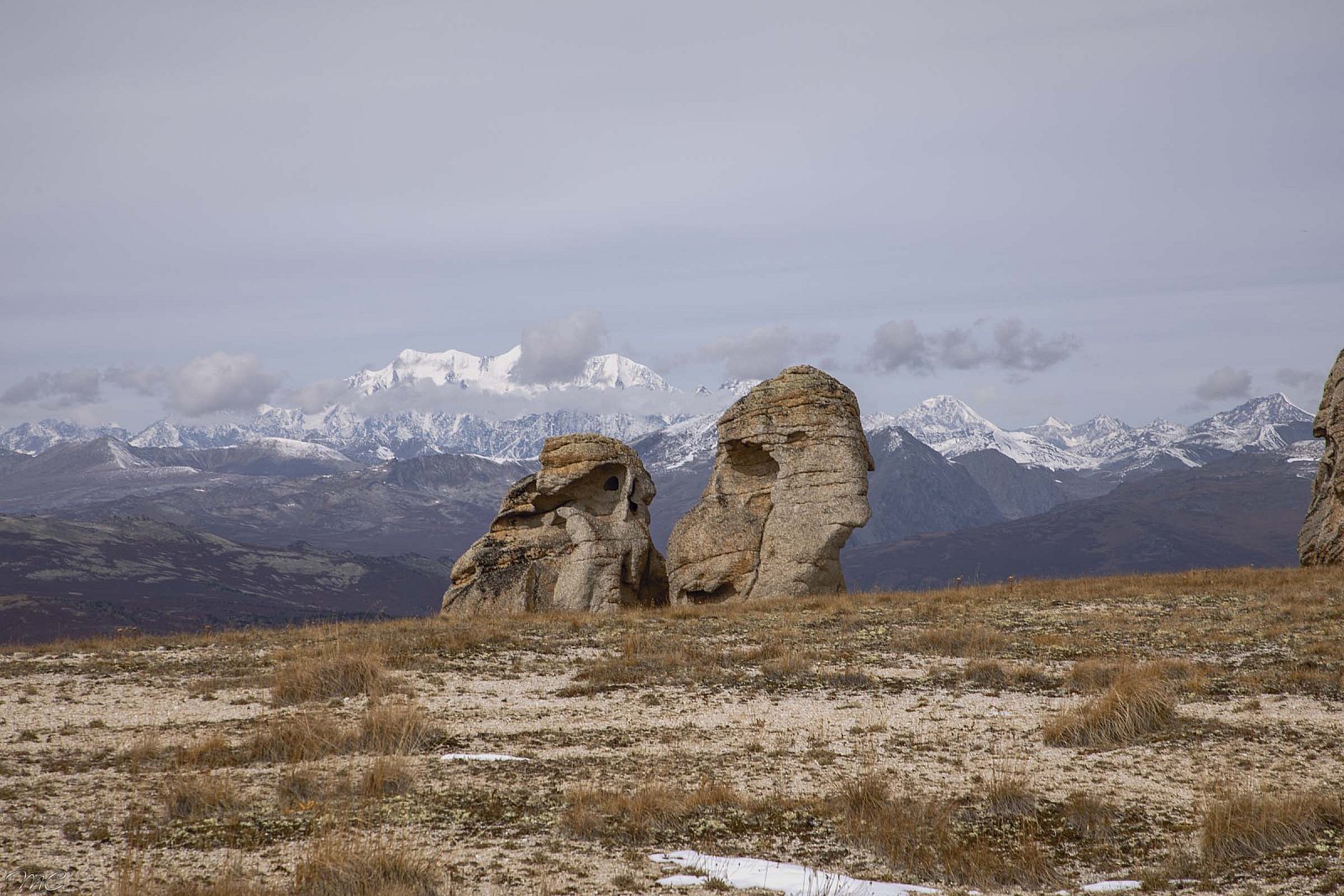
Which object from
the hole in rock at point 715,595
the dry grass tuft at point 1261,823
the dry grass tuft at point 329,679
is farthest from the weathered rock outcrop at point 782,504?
the dry grass tuft at point 1261,823

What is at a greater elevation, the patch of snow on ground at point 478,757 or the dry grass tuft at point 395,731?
the dry grass tuft at point 395,731

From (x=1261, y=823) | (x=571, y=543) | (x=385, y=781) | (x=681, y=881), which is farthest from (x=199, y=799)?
(x=571, y=543)

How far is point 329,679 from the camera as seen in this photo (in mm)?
→ 16453

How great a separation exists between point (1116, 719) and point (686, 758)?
16.9 ft

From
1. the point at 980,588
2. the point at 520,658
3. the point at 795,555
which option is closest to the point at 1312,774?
the point at 520,658

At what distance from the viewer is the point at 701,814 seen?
34.7 feet

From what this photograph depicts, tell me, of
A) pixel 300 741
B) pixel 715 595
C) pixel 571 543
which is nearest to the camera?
pixel 300 741

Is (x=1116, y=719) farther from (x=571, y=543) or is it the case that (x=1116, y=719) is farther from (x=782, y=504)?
(x=571, y=543)

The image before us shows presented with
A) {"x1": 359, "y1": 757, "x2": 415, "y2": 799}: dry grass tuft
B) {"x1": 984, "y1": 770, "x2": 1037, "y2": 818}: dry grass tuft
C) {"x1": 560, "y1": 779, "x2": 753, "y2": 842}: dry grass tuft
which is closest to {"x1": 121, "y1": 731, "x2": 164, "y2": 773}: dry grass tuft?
{"x1": 359, "y1": 757, "x2": 415, "y2": 799}: dry grass tuft

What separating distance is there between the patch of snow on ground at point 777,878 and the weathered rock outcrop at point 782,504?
20.7 metres

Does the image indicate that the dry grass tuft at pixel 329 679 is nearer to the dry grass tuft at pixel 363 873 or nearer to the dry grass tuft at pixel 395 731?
the dry grass tuft at pixel 395 731

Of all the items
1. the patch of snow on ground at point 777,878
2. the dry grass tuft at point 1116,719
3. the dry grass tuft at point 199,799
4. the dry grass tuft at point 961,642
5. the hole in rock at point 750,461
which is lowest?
the patch of snow on ground at point 777,878

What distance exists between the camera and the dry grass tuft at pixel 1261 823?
933cm

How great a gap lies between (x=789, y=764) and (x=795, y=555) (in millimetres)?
18332
